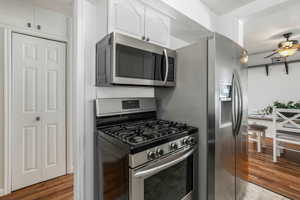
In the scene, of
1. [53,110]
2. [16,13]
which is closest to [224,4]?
[16,13]

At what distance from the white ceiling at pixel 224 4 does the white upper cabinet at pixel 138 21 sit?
0.80 metres

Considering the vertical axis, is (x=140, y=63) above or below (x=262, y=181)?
above

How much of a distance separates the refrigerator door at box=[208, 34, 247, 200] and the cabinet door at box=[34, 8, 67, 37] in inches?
86.7

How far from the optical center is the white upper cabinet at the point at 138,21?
129cm

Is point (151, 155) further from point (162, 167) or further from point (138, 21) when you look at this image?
point (138, 21)

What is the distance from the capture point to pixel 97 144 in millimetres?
1438

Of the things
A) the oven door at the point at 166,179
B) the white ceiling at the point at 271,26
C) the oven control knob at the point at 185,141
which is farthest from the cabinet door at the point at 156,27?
the white ceiling at the point at 271,26

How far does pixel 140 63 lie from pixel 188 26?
45.3 inches

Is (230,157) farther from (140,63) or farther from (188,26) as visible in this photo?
(188,26)

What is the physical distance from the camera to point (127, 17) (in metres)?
1.36

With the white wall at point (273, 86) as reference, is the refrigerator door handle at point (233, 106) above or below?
below

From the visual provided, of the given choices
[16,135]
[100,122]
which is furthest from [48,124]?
[100,122]

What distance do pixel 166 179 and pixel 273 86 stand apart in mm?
5125

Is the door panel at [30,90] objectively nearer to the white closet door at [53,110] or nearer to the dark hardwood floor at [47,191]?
the white closet door at [53,110]
